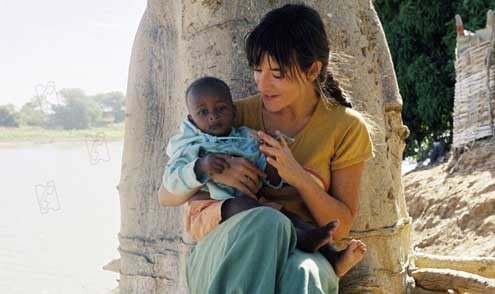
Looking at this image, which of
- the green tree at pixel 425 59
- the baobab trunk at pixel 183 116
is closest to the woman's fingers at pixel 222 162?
the baobab trunk at pixel 183 116

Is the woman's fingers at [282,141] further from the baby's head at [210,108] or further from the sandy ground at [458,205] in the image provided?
the sandy ground at [458,205]

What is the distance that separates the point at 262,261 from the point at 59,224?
9.74 metres

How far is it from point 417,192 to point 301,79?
567cm

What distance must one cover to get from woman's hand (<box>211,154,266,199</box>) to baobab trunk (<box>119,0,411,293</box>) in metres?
0.78

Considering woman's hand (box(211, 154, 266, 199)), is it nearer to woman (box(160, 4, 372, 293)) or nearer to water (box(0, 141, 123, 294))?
woman (box(160, 4, 372, 293))

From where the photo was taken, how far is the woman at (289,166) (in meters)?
1.95

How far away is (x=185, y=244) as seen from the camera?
2906 mm

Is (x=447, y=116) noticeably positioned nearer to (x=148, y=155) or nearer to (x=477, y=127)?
(x=477, y=127)

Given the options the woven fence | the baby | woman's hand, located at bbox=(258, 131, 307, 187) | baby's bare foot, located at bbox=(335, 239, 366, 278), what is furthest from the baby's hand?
the woven fence

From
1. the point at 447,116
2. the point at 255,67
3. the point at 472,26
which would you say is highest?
the point at 255,67

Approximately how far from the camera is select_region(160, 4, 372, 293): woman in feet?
6.40

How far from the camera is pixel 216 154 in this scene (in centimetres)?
217

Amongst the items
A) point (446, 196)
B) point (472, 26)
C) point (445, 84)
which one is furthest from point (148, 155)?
point (445, 84)

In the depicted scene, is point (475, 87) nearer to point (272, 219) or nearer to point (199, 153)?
point (199, 153)
